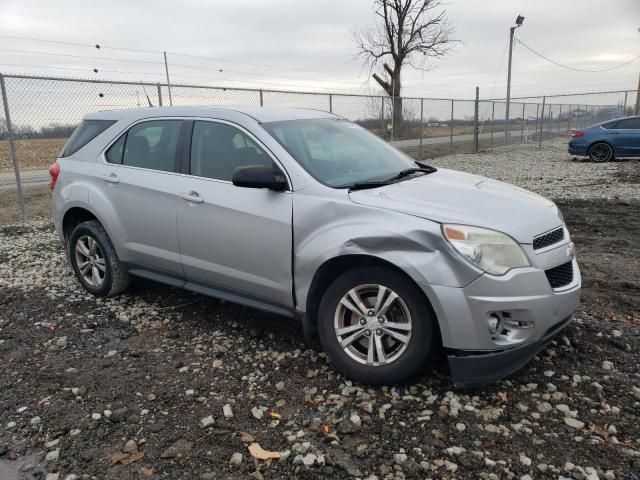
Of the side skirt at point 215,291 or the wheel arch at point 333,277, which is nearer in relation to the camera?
the wheel arch at point 333,277

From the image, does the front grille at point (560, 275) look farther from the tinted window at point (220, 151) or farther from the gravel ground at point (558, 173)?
the gravel ground at point (558, 173)

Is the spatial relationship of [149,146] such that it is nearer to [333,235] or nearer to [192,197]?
[192,197]

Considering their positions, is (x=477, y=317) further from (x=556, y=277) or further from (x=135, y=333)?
(x=135, y=333)

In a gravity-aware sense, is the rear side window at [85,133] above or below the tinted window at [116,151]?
above

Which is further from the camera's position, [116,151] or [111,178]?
[116,151]

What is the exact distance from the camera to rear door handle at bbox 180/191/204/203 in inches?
154

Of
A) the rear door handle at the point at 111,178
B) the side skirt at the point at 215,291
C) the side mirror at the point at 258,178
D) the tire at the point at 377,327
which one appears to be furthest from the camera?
the rear door handle at the point at 111,178

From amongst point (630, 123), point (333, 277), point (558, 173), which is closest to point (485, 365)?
point (333, 277)

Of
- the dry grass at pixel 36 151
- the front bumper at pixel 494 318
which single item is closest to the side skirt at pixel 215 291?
the front bumper at pixel 494 318

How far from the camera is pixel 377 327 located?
10.4 ft

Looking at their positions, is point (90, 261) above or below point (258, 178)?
below

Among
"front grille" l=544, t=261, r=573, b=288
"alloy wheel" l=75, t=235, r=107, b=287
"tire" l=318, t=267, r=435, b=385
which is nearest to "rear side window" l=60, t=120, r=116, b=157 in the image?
"alloy wheel" l=75, t=235, r=107, b=287

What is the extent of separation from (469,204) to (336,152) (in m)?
1.20

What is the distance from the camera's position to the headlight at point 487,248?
289cm
